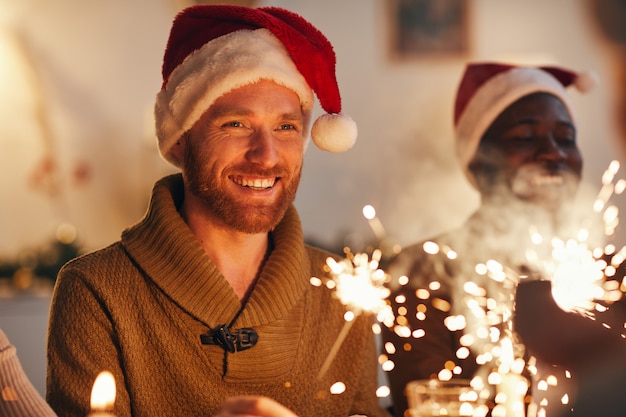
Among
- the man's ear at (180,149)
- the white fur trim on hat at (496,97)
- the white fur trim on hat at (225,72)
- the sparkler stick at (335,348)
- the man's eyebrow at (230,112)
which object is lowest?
the sparkler stick at (335,348)

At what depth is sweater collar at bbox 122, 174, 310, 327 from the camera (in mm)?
1751

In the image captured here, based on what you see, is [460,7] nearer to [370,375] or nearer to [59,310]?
[370,375]

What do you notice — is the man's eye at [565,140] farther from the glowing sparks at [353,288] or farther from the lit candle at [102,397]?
the lit candle at [102,397]

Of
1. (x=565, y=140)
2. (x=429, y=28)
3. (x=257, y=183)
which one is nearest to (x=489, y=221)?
(x=565, y=140)

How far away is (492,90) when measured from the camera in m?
2.61

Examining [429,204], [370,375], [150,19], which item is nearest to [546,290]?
[370,375]

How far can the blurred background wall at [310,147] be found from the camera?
4.04m

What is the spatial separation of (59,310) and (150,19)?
2677mm

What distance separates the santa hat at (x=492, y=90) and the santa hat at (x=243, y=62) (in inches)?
33.4

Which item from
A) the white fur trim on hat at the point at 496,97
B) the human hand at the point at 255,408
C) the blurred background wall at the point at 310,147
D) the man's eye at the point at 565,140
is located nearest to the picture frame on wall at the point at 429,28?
the blurred background wall at the point at 310,147

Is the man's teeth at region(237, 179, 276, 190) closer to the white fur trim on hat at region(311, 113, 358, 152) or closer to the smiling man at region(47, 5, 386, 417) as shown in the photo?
the smiling man at region(47, 5, 386, 417)

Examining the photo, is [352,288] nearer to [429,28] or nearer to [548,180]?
[548,180]

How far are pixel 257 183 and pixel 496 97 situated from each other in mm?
1141

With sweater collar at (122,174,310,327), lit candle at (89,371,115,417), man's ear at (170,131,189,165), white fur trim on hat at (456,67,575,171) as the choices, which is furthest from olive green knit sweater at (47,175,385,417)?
white fur trim on hat at (456,67,575,171)
